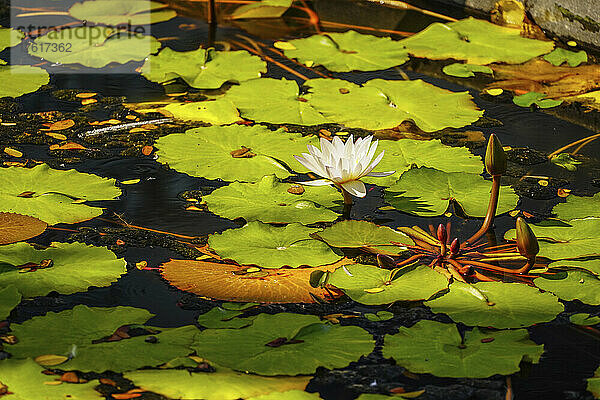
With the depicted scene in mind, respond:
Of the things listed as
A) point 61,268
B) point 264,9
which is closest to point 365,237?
point 61,268

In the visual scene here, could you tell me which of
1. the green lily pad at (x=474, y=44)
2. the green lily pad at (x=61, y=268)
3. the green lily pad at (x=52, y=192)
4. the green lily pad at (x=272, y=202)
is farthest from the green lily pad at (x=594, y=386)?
the green lily pad at (x=474, y=44)

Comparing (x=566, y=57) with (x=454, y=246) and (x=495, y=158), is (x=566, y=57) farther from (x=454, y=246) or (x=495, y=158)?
(x=454, y=246)

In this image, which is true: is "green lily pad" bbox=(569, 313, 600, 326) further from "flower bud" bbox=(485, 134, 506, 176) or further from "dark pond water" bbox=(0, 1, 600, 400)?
"flower bud" bbox=(485, 134, 506, 176)

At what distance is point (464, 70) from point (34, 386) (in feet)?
6.04

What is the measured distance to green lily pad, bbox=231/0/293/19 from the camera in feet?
10.2

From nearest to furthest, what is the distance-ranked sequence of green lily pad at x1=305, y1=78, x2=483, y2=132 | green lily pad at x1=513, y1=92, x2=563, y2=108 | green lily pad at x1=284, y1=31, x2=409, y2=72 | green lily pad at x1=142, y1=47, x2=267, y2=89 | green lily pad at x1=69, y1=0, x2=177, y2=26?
green lily pad at x1=305, y1=78, x2=483, y2=132, green lily pad at x1=513, y1=92, x2=563, y2=108, green lily pad at x1=142, y1=47, x2=267, y2=89, green lily pad at x1=284, y1=31, x2=409, y2=72, green lily pad at x1=69, y1=0, x2=177, y2=26

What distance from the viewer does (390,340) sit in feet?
4.18

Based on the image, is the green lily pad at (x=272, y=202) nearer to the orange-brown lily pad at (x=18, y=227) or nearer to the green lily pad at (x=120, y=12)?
the orange-brown lily pad at (x=18, y=227)

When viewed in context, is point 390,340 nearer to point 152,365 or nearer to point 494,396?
point 494,396

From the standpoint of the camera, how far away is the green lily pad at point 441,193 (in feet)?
5.51

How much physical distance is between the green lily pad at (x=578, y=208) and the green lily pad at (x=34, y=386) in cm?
103

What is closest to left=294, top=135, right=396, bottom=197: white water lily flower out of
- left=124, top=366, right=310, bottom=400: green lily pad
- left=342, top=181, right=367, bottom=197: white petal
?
left=342, top=181, right=367, bottom=197: white petal

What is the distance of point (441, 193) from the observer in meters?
1.72

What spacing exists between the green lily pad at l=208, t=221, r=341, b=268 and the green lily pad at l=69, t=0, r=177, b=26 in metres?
1.68
